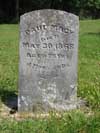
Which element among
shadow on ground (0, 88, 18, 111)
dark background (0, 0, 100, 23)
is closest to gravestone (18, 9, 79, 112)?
shadow on ground (0, 88, 18, 111)

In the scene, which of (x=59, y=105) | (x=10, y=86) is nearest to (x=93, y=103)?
(x=59, y=105)

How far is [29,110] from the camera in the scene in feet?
24.8

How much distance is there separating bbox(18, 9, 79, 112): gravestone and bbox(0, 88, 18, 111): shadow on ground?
357mm

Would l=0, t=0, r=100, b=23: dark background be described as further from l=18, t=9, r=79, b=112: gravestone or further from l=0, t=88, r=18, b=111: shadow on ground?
l=18, t=9, r=79, b=112: gravestone

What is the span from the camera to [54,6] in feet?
140

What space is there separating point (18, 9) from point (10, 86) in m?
31.2

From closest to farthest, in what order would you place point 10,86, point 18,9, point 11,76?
point 10,86 → point 11,76 → point 18,9

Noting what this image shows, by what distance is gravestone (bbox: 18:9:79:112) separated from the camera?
729 centimetres

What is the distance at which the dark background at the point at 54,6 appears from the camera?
1602 inches

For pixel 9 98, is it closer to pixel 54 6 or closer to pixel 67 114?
pixel 67 114

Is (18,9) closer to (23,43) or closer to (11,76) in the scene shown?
(11,76)

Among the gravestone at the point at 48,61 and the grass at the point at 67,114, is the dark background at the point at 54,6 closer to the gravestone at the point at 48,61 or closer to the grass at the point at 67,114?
the grass at the point at 67,114

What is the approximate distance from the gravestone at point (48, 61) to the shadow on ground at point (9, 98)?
0.36 m

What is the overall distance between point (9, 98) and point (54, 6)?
34687mm
